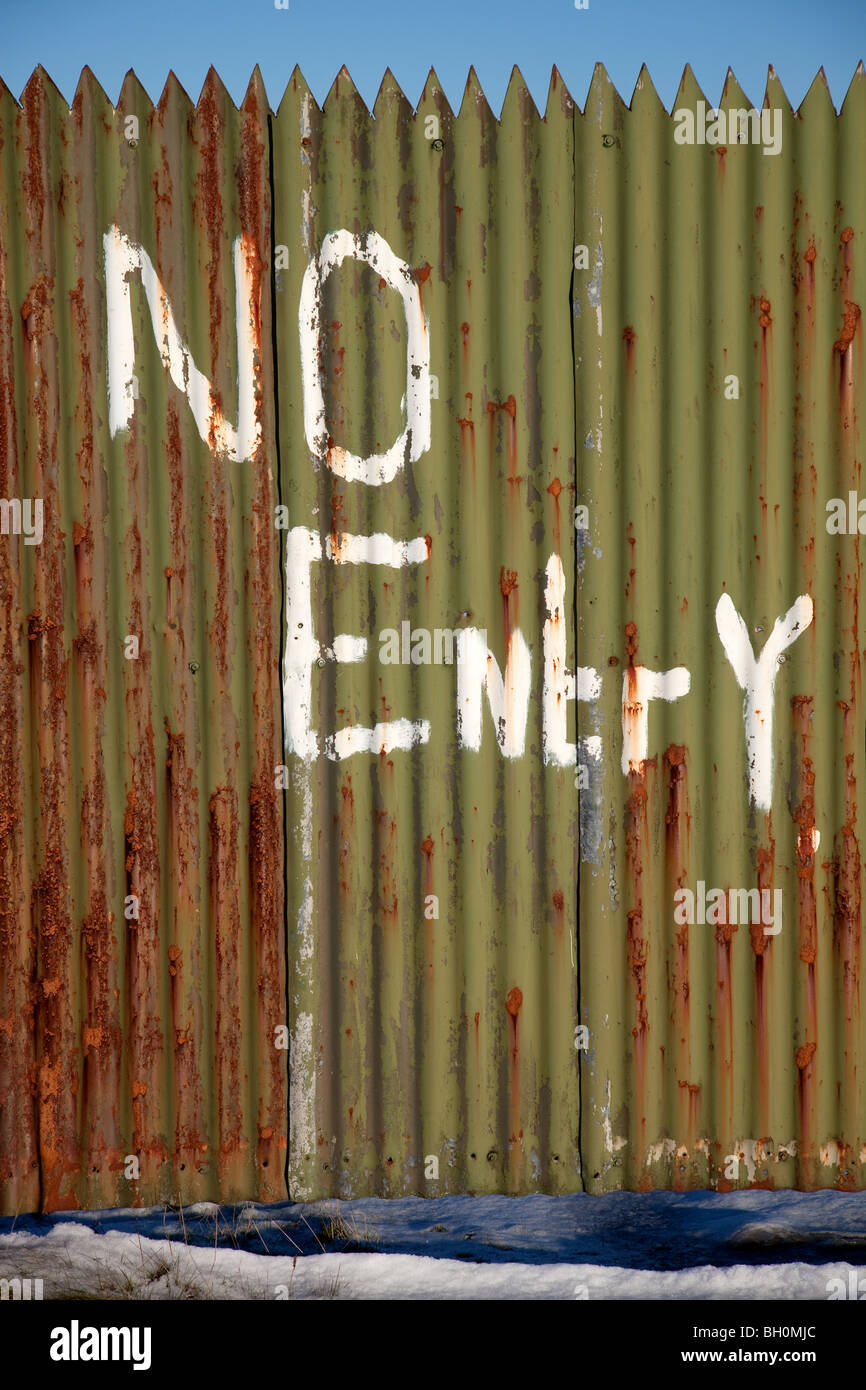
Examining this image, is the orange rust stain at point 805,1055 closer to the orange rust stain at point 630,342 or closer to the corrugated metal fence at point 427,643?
the corrugated metal fence at point 427,643

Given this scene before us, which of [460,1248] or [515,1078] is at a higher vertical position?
[515,1078]

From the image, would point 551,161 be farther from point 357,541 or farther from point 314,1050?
point 314,1050

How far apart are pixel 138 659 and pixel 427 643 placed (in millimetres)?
951

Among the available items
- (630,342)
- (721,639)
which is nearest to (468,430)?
(630,342)

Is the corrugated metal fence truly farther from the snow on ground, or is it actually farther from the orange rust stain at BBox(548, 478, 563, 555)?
the snow on ground

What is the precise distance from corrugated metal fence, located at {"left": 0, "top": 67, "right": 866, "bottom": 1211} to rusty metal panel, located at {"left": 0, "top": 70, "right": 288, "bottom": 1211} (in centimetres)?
1

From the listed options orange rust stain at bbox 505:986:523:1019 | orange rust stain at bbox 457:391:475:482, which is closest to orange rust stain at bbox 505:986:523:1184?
orange rust stain at bbox 505:986:523:1019

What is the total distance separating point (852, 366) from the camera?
10.3ft

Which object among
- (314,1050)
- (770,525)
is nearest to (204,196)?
(770,525)

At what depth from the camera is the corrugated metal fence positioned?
3.06 meters

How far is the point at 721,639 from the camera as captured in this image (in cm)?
315

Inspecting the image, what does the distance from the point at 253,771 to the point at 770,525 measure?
1898 mm

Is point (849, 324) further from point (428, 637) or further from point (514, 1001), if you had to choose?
point (514, 1001)

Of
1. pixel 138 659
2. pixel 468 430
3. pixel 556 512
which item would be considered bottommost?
pixel 138 659
